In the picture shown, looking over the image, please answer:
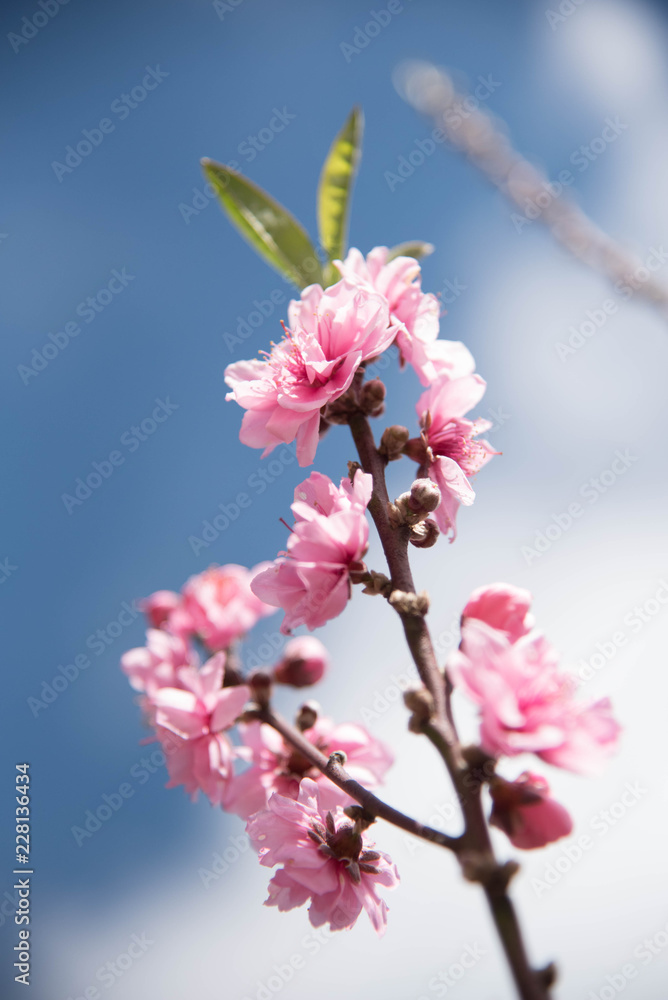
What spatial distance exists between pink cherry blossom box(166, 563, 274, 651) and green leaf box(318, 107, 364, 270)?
1.30 m

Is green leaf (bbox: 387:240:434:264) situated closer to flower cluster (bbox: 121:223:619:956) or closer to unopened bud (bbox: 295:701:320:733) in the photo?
flower cluster (bbox: 121:223:619:956)

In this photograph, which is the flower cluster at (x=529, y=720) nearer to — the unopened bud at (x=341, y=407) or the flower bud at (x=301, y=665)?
the unopened bud at (x=341, y=407)

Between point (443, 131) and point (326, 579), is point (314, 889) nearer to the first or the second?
point (326, 579)

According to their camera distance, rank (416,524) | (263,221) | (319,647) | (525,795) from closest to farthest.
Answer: (525,795), (416,524), (263,221), (319,647)

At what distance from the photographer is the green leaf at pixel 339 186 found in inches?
86.0

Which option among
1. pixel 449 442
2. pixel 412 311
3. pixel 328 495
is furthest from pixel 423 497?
pixel 412 311

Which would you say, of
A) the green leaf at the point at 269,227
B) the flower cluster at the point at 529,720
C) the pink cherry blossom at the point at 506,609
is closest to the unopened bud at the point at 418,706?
the flower cluster at the point at 529,720

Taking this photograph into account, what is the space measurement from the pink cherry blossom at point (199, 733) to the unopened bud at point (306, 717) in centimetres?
20

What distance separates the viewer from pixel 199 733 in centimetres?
163

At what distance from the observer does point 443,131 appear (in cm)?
468

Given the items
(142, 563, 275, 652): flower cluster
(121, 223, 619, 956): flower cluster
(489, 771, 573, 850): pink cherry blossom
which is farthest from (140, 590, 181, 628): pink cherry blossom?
(489, 771, 573, 850): pink cherry blossom

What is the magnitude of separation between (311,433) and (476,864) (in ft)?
3.02

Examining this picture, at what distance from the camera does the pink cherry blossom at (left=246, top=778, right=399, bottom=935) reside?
1316 mm

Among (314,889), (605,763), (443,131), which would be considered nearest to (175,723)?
(314,889)
